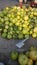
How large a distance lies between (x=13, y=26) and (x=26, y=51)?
0.70 m

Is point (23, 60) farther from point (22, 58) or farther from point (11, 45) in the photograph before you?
point (11, 45)

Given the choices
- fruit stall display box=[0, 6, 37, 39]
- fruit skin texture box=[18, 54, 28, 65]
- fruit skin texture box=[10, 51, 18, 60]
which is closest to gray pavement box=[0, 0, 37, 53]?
fruit stall display box=[0, 6, 37, 39]

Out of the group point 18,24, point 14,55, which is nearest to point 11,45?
point 14,55

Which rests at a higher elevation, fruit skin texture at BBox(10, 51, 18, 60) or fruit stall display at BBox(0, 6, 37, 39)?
fruit stall display at BBox(0, 6, 37, 39)

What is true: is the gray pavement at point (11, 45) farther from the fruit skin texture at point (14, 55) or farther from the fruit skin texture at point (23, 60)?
the fruit skin texture at point (23, 60)

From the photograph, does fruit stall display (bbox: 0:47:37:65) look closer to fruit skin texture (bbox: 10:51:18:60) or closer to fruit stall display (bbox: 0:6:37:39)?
fruit skin texture (bbox: 10:51:18:60)

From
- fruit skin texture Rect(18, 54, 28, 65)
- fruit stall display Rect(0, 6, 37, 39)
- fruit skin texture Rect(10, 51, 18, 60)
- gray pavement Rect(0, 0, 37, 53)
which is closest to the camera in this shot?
fruit skin texture Rect(18, 54, 28, 65)

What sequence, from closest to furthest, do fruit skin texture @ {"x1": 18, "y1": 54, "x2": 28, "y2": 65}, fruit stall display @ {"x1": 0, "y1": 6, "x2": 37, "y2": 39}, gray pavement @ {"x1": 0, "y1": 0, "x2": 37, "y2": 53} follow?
fruit skin texture @ {"x1": 18, "y1": 54, "x2": 28, "y2": 65}
gray pavement @ {"x1": 0, "y1": 0, "x2": 37, "y2": 53}
fruit stall display @ {"x1": 0, "y1": 6, "x2": 37, "y2": 39}

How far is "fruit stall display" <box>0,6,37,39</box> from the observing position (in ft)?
13.0

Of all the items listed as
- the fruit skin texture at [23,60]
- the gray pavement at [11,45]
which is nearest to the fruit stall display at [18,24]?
the gray pavement at [11,45]

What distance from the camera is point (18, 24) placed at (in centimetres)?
410

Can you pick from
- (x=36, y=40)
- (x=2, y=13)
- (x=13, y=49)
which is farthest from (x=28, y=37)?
(x=2, y=13)

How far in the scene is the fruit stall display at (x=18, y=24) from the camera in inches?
156

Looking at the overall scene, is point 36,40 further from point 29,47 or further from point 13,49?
point 13,49
